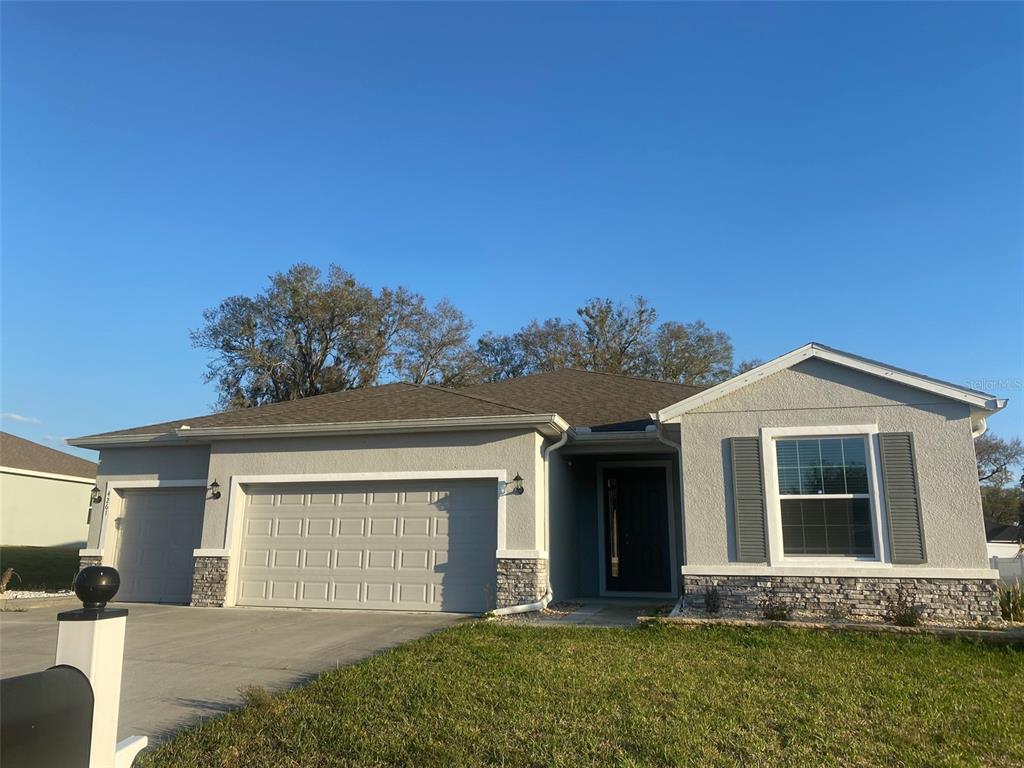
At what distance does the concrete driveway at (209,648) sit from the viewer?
5047 millimetres

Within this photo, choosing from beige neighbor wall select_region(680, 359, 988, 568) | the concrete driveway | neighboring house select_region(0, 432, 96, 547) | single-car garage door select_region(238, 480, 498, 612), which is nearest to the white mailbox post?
the concrete driveway

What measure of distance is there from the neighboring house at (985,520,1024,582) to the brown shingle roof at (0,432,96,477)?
29.9m

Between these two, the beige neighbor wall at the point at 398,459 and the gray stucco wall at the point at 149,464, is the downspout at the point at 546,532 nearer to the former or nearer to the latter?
the beige neighbor wall at the point at 398,459

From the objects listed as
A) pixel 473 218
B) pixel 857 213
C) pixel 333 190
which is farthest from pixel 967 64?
pixel 333 190

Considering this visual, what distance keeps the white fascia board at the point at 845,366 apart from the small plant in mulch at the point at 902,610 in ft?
8.81

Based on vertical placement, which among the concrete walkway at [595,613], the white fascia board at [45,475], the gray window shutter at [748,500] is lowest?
the concrete walkway at [595,613]

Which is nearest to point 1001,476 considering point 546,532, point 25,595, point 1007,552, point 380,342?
point 1007,552

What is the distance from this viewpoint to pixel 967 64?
942cm

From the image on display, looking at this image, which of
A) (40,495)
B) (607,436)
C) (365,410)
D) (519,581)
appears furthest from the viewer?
(40,495)

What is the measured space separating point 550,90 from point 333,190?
5687 mm

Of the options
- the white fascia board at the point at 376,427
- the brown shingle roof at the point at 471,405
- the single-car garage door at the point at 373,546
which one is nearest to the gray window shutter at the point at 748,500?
the brown shingle roof at the point at 471,405

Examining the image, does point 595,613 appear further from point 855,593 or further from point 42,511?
point 42,511

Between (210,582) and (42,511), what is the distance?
19.4 metres

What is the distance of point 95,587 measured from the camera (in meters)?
2.12
